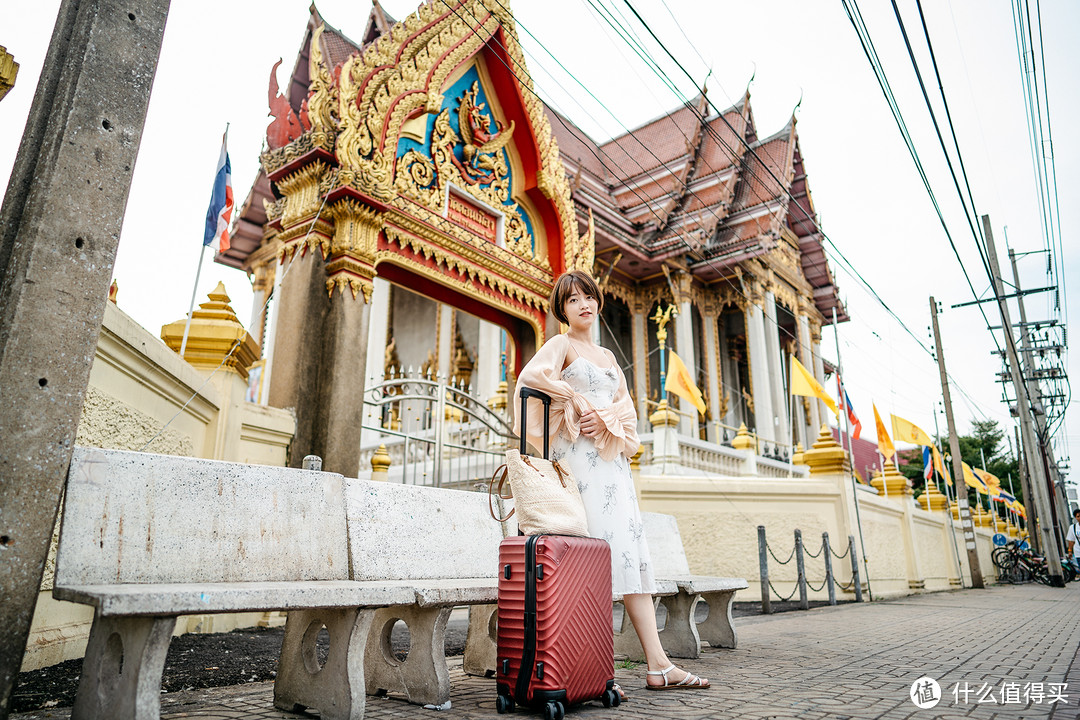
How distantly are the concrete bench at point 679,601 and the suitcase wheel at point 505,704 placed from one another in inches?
44.6

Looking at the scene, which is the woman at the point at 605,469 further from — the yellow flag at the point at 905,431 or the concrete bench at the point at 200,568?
the yellow flag at the point at 905,431

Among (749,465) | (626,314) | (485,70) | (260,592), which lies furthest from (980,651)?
(626,314)

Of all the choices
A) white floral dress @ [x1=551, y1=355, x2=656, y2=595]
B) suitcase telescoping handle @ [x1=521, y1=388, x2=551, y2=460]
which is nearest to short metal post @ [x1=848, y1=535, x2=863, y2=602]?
white floral dress @ [x1=551, y1=355, x2=656, y2=595]

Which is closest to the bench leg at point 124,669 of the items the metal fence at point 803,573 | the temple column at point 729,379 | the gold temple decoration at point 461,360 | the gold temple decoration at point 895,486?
the metal fence at point 803,573

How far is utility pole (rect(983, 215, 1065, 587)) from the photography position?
14492 mm

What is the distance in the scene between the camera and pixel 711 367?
1720 centimetres

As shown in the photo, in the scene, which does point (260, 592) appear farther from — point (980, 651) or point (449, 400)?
point (449, 400)

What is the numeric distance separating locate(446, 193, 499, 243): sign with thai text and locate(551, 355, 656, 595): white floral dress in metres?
4.35

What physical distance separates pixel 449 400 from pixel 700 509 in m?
3.87

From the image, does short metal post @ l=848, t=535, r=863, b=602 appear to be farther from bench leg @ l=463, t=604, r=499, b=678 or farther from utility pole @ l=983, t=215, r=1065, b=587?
utility pole @ l=983, t=215, r=1065, b=587

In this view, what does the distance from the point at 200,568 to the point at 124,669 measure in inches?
18.1

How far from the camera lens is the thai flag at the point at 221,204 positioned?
526 cm

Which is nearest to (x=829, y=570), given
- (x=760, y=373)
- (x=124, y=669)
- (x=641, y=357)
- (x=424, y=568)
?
(x=424, y=568)

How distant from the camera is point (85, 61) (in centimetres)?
203
